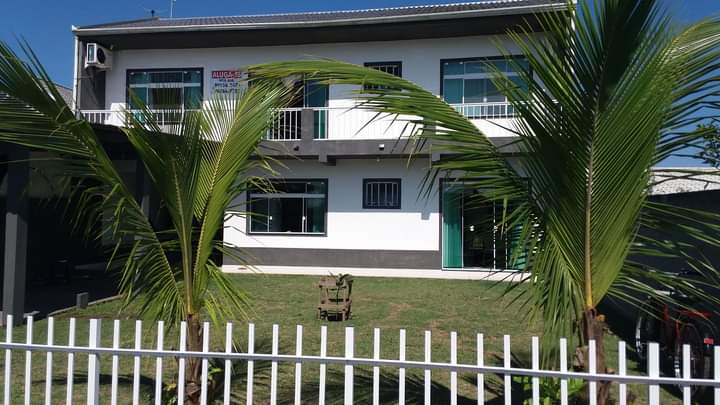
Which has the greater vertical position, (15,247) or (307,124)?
(307,124)

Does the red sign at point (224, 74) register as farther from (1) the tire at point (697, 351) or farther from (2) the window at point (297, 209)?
(1) the tire at point (697, 351)

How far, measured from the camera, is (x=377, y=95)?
3.20m

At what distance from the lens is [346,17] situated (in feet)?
52.6

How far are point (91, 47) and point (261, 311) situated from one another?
1098 cm

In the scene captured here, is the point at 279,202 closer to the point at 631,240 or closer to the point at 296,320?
the point at 296,320

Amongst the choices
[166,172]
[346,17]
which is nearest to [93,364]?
[166,172]

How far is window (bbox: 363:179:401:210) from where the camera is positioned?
15.1 m

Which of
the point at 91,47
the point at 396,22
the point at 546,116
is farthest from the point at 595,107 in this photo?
the point at 91,47

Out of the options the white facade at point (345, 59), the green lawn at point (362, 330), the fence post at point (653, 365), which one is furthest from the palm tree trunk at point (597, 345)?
the white facade at point (345, 59)

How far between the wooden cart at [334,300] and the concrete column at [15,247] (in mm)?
4552

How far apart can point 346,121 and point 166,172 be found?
11719mm

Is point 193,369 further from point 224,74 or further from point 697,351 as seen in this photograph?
point 224,74

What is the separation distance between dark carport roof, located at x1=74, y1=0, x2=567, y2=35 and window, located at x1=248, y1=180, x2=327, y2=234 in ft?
14.6

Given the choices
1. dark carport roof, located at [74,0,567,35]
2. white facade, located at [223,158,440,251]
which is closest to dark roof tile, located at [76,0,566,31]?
dark carport roof, located at [74,0,567,35]
